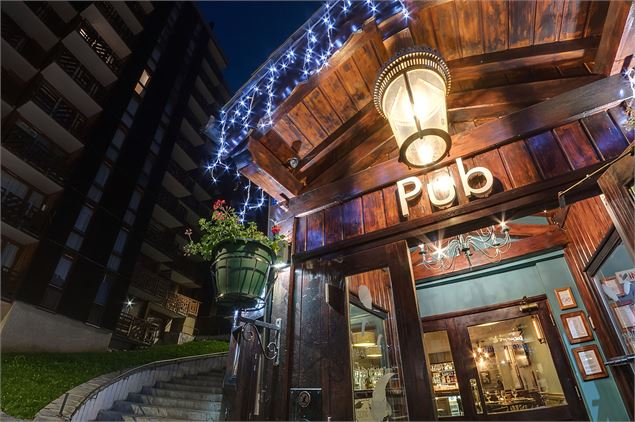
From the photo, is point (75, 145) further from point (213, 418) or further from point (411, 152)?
point (411, 152)

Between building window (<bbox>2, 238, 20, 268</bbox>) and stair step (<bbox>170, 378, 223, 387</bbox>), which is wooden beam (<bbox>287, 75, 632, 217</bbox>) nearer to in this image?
stair step (<bbox>170, 378, 223, 387</bbox>)

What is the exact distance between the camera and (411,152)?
115 inches

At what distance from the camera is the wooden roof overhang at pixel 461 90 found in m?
2.97

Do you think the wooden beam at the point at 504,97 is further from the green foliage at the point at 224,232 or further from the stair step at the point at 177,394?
the stair step at the point at 177,394

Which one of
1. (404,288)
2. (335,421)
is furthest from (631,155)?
(335,421)

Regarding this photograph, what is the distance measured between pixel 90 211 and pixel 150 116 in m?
8.23

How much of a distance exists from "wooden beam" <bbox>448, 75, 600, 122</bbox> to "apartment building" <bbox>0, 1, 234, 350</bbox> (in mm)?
16895

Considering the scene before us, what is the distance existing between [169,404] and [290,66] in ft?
30.6

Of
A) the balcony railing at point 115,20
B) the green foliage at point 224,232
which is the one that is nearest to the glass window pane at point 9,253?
the balcony railing at point 115,20

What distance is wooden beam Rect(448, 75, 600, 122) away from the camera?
3.31 meters

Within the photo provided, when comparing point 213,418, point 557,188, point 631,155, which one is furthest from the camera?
point 213,418

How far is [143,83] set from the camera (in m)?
22.4

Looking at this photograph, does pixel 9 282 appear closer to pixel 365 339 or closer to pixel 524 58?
pixel 365 339

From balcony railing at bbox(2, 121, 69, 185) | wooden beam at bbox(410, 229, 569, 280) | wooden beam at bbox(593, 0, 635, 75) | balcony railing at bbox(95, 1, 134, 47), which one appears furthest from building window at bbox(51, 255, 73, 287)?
wooden beam at bbox(593, 0, 635, 75)
